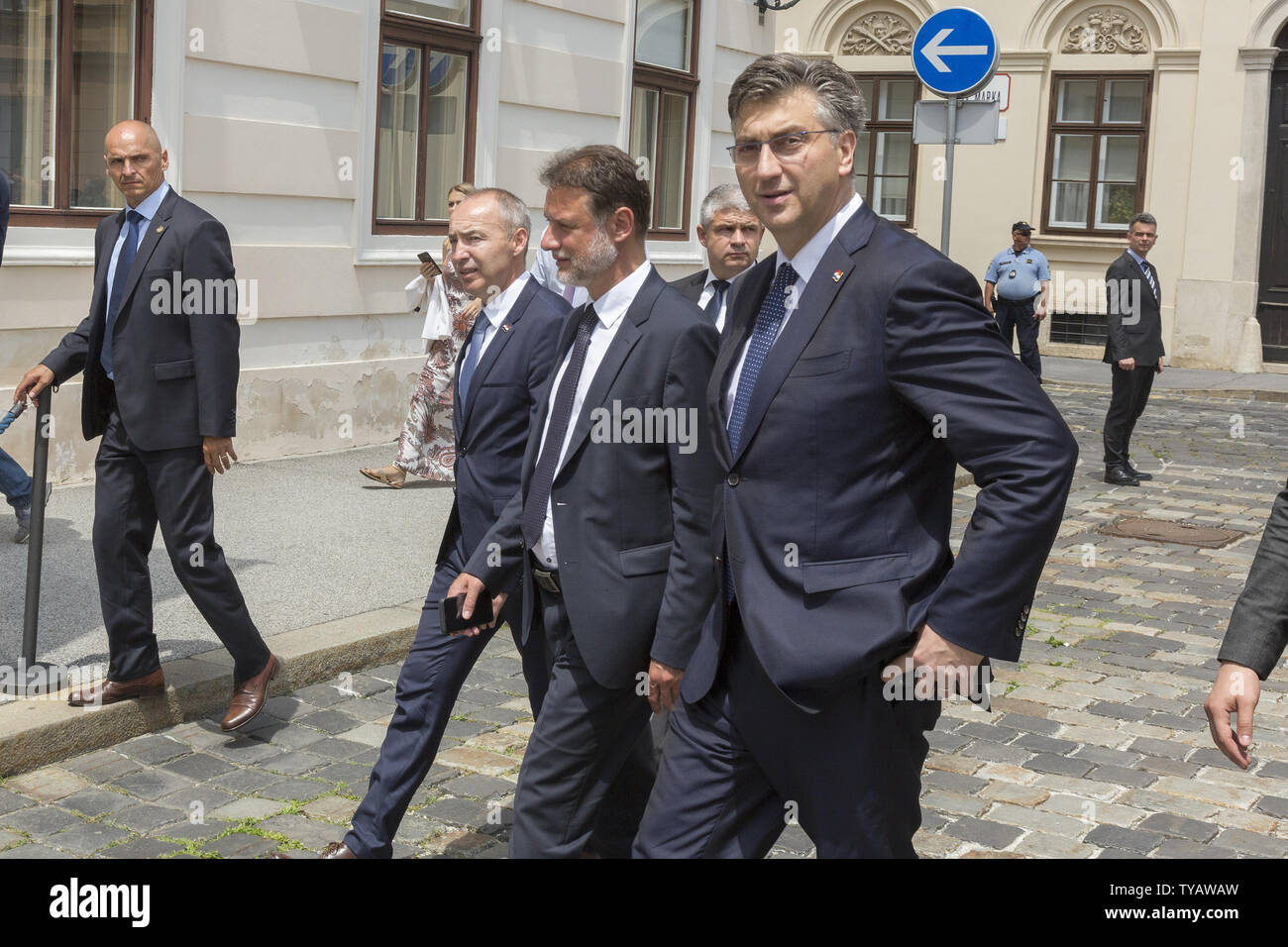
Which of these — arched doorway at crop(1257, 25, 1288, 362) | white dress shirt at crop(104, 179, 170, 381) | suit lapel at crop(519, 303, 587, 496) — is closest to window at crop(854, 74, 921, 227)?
arched doorway at crop(1257, 25, 1288, 362)

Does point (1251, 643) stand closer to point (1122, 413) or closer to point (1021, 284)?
point (1122, 413)

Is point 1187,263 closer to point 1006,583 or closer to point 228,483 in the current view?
point 228,483

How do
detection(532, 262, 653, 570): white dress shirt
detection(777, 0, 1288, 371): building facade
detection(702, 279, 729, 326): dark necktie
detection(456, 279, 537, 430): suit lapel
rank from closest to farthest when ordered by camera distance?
detection(532, 262, 653, 570): white dress shirt
detection(456, 279, 537, 430): suit lapel
detection(702, 279, 729, 326): dark necktie
detection(777, 0, 1288, 371): building facade

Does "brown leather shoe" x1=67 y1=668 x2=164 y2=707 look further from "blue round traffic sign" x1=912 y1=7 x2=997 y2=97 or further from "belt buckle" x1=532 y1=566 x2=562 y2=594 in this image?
"blue round traffic sign" x1=912 y1=7 x2=997 y2=97

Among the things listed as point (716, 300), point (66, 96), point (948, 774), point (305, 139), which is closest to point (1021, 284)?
point (305, 139)

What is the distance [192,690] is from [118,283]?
1505mm

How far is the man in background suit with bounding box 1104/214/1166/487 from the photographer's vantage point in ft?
41.6

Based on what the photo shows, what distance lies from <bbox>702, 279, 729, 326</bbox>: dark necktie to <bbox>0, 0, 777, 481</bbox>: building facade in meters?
Result: 4.70

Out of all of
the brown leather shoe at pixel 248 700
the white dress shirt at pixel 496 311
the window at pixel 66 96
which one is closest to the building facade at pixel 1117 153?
the window at pixel 66 96

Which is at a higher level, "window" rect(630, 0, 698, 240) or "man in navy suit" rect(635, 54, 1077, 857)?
"window" rect(630, 0, 698, 240)

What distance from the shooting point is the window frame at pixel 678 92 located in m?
14.8

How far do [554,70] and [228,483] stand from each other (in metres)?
5.23

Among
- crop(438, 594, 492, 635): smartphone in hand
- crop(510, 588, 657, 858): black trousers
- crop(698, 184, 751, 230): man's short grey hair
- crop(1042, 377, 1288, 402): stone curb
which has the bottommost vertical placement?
crop(510, 588, 657, 858): black trousers
